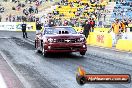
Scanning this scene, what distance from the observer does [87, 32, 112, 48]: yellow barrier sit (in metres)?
24.1

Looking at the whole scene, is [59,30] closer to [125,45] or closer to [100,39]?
[125,45]

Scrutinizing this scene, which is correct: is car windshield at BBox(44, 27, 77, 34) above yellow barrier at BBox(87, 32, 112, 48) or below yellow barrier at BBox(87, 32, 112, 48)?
above

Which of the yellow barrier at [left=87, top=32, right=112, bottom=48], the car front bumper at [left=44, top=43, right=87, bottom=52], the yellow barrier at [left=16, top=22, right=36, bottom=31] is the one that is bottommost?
the yellow barrier at [left=16, top=22, right=36, bottom=31]


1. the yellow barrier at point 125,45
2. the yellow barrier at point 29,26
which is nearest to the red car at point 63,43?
the yellow barrier at point 125,45

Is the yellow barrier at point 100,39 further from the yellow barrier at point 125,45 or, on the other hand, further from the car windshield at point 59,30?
the car windshield at point 59,30

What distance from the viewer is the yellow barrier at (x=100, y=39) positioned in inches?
948

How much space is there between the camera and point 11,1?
218 feet

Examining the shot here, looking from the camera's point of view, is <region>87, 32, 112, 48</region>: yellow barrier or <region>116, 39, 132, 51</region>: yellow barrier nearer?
<region>116, 39, 132, 51</region>: yellow barrier

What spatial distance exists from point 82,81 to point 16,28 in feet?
167

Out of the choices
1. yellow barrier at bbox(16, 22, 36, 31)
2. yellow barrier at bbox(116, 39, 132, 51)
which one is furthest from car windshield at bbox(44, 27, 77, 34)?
A: yellow barrier at bbox(16, 22, 36, 31)

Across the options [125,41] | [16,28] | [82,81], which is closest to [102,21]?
[16,28]

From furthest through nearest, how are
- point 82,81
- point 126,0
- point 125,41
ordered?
point 126,0
point 125,41
point 82,81

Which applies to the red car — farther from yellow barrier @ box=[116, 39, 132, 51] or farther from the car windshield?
yellow barrier @ box=[116, 39, 132, 51]

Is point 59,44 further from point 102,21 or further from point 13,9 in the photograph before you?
point 13,9
